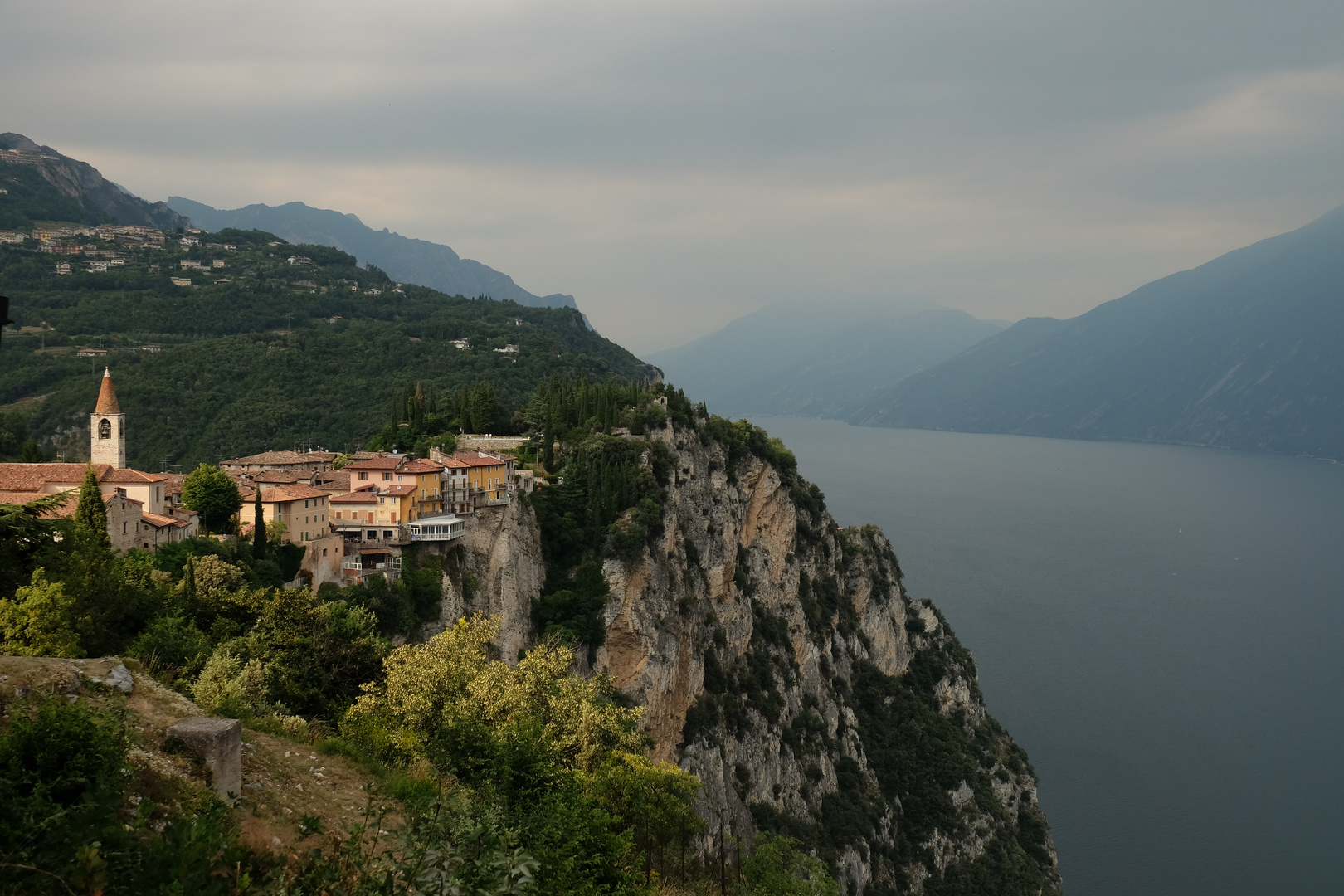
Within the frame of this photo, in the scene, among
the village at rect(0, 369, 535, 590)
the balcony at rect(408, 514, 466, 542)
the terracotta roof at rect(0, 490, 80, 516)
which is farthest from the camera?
the balcony at rect(408, 514, 466, 542)

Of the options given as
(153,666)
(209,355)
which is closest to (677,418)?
(153,666)

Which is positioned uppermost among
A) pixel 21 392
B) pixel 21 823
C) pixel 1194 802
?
pixel 21 392

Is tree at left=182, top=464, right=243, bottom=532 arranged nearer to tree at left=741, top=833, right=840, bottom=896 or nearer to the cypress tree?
the cypress tree

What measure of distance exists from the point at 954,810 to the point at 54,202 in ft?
661

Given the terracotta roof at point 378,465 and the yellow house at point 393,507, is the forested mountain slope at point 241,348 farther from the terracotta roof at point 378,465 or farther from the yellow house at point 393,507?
the yellow house at point 393,507

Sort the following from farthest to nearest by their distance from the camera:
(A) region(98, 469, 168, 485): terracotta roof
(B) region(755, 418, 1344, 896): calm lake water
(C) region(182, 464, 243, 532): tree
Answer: (B) region(755, 418, 1344, 896): calm lake water → (C) region(182, 464, 243, 532): tree → (A) region(98, 469, 168, 485): terracotta roof

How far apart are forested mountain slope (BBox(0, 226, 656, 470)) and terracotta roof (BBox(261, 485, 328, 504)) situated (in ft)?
70.4

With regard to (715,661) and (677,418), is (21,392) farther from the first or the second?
(715,661)

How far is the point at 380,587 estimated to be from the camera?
3550 cm

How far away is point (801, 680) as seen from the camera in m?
62.0

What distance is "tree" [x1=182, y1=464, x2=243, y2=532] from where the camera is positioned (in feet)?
116

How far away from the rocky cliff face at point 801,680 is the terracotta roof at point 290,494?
665 centimetres

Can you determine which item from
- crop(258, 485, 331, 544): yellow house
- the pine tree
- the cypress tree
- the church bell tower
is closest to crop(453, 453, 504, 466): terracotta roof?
crop(258, 485, 331, 544): yellow house

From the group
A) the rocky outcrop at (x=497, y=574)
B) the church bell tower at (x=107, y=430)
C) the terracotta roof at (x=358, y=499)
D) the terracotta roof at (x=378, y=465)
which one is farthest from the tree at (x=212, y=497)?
the rocky outcrop at (x=497, y=574)
